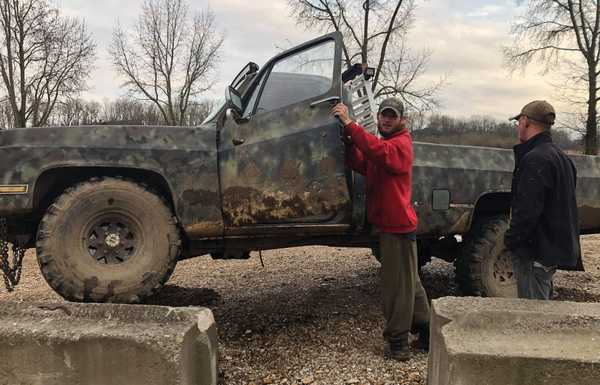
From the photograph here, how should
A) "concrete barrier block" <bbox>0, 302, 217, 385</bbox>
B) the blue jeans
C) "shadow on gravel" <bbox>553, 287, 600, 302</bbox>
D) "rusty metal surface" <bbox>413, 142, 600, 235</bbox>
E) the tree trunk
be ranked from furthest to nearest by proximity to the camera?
1. the tree trunk
2. "shadow on gravel" <bbox>553, 287, 600, 302</bbox>
3. "rusty metal surface" <bbox>413, 142, 600, 235</bbox>
4. the blue jeans
5. "concrete barrier block" <bbox>0, 302, 217, 385</bbox>

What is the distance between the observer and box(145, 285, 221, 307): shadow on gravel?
4696 mm

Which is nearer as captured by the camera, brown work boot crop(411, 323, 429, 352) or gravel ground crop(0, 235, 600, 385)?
gravel ground crop(0, 235, 600, 385)

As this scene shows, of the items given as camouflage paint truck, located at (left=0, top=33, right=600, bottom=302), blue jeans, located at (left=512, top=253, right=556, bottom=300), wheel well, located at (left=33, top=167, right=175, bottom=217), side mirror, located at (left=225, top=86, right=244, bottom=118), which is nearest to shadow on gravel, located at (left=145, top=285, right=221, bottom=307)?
camouflage paint truck, located at (left=0, top=33, right=600, bottom=302)

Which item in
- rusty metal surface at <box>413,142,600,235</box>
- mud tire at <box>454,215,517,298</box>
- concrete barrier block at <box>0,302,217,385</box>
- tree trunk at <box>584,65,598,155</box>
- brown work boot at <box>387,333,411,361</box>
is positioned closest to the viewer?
concrete barrier block at <box>0,302,217,385</box>

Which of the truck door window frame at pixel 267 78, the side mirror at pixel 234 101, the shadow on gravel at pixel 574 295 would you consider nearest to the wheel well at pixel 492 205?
the shadow on gravel at pixel 574 295

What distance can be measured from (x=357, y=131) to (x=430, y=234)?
1345 mm

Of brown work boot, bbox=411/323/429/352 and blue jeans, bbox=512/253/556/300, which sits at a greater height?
blue jeans, bbox=512/253/556/300

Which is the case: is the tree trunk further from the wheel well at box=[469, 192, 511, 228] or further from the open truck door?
the open truck door

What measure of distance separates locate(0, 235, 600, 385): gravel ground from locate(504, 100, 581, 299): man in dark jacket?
3.38 ft

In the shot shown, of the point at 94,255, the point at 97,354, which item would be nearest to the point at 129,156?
the point at 94,255

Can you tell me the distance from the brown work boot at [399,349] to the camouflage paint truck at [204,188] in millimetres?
875

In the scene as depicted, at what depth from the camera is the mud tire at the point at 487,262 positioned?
4285 millimetres

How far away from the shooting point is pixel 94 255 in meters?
3.39

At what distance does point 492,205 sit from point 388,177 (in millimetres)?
1495
